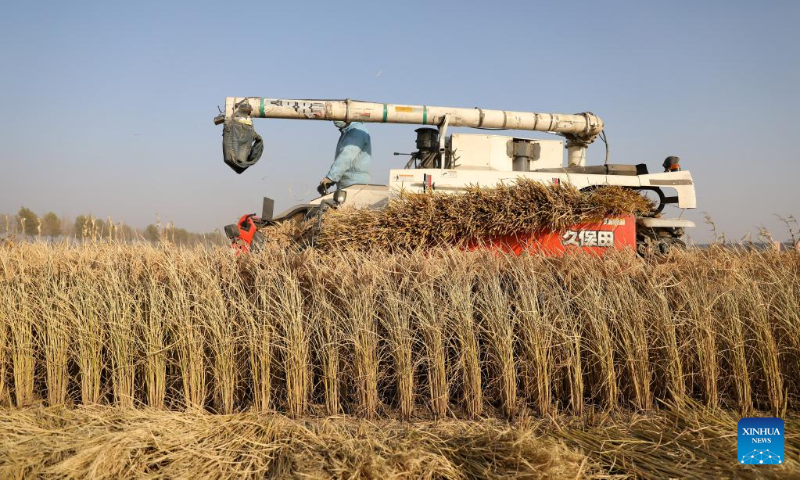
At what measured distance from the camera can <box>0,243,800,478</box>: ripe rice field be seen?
336cm

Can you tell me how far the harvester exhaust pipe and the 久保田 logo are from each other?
5273 millimetres

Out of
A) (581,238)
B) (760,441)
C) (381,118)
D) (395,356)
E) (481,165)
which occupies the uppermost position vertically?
(381,118)

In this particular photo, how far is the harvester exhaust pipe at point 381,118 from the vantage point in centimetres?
716

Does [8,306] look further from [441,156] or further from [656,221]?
[656,221]

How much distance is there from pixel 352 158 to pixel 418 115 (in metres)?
1.13

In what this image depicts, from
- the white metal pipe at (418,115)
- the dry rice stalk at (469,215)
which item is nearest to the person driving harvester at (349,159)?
the white metal pipe at (418,115)

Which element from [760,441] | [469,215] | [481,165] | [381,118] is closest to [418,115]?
[381,118]

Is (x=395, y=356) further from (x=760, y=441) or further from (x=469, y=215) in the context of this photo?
(x=469, y=215)

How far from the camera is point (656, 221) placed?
6543mm

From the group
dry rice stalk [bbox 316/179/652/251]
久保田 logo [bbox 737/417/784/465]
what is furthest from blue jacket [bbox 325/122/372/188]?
久保田 logo [bbox 737/417/784/465]

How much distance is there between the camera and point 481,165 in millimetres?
7414

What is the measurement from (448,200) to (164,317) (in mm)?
3080

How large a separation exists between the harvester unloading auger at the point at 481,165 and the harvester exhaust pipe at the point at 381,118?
0.5 inches

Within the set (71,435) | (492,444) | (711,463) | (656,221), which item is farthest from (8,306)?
(656,221)
